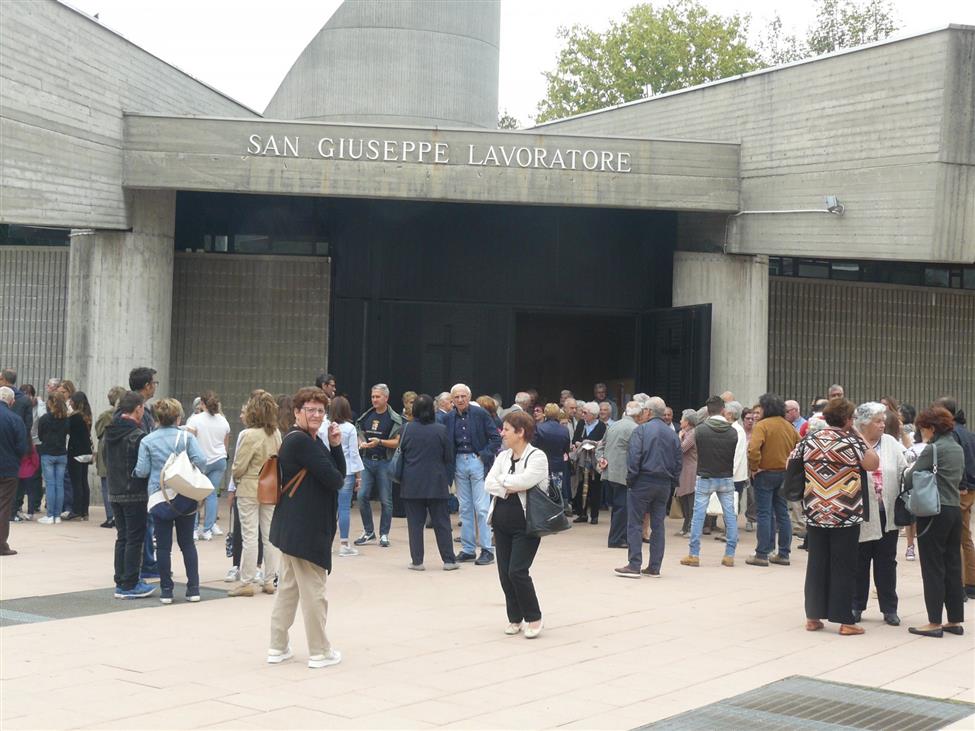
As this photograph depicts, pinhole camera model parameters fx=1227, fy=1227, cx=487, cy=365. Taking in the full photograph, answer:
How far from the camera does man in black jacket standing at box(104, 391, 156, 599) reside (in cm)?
1038

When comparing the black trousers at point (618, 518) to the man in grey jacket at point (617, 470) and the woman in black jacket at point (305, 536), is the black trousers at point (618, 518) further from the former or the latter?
the woman in black jacket at point (305, 536)

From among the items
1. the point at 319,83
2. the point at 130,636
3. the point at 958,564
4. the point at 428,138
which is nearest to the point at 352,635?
the point at 130,636

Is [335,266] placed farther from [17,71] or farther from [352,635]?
[352,635]

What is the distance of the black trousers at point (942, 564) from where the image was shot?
941 centimetres

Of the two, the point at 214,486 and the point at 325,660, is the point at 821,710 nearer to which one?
the point at 325,660

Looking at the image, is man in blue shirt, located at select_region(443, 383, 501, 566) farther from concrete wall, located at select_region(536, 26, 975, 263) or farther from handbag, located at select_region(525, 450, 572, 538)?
concrete wall, located at select_region(536, 26, 975, 263)

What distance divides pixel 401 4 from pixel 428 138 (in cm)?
406

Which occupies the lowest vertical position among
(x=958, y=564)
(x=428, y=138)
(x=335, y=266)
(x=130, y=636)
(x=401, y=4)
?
(x=130, y=636)

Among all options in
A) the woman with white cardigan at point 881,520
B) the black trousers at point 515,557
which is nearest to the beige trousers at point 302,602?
the black trousers at point 515,557

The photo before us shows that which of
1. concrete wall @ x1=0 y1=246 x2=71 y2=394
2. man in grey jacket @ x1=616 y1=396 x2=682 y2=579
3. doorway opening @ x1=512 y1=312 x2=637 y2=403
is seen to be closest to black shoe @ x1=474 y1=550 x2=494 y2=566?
man in grey jacket @ x1=616 y1=396 x2=682 y2=579

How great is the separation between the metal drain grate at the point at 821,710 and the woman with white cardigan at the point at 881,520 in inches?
89.3

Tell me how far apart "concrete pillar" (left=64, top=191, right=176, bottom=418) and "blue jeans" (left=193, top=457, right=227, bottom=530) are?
10.1ft

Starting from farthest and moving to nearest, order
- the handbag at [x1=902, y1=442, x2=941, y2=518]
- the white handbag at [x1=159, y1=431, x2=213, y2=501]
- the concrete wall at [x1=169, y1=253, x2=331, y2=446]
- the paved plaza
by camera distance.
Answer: the concrete wall at [x1=169, y1=253, x2=331, y2=446] → the white handbag at [x1=159, y1=431, x2=213, y2=501] → the handbag at [x1=902, y1=442, x2=941, y2=518] → the paved plaza

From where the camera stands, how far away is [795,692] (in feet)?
24.5
